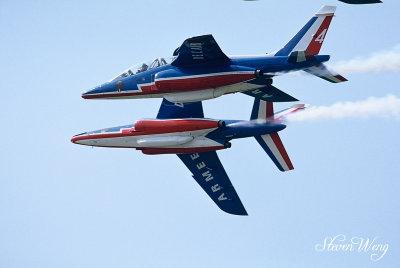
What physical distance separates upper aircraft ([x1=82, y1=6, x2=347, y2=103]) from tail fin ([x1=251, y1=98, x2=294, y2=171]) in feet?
3.60

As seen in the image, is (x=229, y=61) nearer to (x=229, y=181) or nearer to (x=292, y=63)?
(x=292, y=63)

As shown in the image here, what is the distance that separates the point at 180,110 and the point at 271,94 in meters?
5.31

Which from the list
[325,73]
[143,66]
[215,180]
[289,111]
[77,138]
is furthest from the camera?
[77,138]

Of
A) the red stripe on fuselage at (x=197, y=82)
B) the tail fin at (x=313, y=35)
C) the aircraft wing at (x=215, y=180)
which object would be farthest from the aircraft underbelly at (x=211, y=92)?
the aircraft wing at (x=215, y=180)

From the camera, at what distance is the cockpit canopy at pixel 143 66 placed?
1927 inches

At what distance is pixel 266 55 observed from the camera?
154ft

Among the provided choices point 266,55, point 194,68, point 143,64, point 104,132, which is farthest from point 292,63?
point 104,132

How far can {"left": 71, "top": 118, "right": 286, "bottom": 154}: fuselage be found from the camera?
163ft

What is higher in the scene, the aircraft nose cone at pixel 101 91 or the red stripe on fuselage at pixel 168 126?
the aircraft nose cone at pixel 101 91

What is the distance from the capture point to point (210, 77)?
154ft

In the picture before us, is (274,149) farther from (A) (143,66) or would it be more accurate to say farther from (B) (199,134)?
(A) (143,66)

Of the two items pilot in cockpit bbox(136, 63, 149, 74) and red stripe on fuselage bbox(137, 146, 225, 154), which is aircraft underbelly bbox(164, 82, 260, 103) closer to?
pilot in cockpit bbox(136, 63, 149, 74)

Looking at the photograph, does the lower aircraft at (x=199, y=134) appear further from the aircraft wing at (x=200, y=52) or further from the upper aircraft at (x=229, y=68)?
the aircraft wing at (x=200, y=52)

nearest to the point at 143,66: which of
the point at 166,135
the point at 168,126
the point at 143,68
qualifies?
the point at 143,68
